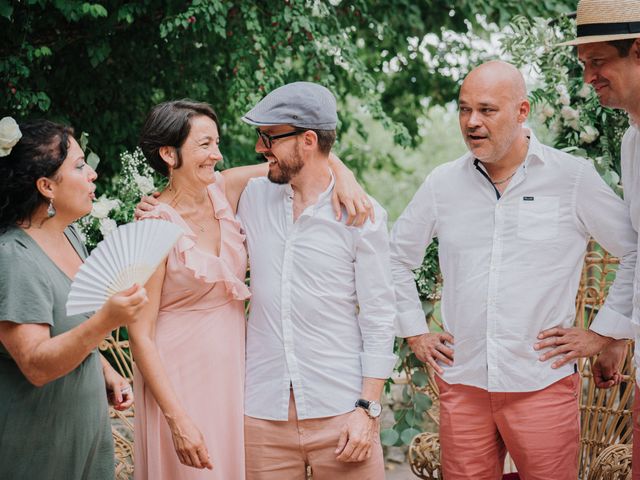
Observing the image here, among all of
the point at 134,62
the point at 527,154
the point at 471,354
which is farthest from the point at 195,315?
Result: the point at 134,62

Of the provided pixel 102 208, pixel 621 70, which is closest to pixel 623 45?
pixel 621 70

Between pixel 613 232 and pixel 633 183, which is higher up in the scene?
pixel 633 183

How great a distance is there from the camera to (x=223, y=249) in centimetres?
312

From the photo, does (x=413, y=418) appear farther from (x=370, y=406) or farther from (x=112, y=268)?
(x=112, y=268)

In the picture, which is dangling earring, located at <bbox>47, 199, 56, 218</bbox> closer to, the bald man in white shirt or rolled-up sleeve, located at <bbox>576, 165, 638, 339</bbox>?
the bald man in white shirt

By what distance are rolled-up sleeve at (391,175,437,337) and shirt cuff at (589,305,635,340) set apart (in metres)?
0.72

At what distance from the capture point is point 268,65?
16.9 ft

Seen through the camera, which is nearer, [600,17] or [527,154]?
[600,17]

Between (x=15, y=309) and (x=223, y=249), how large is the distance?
87 centimetres

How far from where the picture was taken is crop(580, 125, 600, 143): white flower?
4.54 meters

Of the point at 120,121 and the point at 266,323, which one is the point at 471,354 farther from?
the point at 120,121

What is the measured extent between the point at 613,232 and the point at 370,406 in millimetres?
1137

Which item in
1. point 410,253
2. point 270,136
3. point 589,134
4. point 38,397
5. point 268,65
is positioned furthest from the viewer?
point 268,65

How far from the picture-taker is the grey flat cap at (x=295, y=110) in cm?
310
